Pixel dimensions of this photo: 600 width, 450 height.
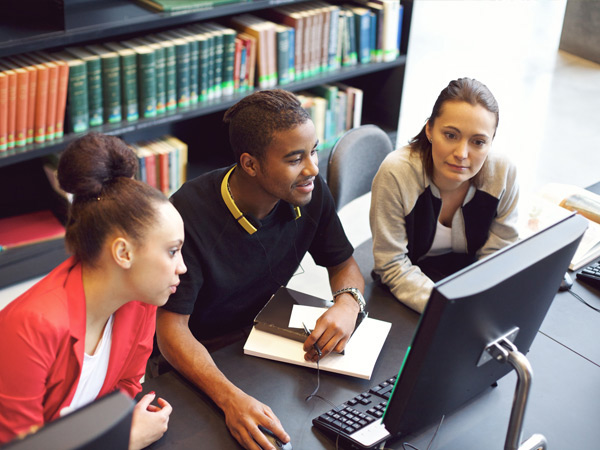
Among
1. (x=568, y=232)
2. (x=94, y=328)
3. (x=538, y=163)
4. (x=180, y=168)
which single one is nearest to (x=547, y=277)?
(x=568, y=232)

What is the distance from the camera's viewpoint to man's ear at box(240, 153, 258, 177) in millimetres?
1707

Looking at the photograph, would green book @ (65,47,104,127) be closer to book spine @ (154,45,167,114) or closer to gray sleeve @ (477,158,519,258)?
book spine @ (154,45,167,114)

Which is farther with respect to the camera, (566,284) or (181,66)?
(181,66)

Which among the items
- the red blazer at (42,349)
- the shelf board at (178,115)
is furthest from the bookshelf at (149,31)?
the red blazer at (42,349)

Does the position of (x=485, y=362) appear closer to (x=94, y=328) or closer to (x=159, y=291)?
(x=159, y=291)

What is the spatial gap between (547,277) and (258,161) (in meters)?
0.73

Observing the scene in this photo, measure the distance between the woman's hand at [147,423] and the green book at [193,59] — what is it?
6.30 ft

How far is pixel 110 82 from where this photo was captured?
Answer: 2877 mm

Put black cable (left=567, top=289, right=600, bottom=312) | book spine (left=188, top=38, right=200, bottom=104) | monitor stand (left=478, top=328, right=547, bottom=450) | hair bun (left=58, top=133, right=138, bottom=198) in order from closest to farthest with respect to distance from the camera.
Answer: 1. monitor stand (left=478, top=328, right=547, bottom=450)
2. hair bun (left=58, top=133, right=138, bottom=198)
3. black cable (left=567, top=289, right=600, bottom=312)
4. book spine (left=188, top=38, right=200, bottom=104)

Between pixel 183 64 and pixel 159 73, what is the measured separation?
115 millimetres

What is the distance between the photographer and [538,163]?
13.5 feet

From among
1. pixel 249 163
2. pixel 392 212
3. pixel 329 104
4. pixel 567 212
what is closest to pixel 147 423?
pixel 249 163

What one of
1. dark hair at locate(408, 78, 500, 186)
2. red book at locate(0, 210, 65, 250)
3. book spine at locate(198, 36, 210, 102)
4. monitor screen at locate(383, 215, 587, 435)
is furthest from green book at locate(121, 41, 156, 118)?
monitor screen at locate(383, 215, 587, 435)

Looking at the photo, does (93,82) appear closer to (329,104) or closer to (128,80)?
(128,80)
